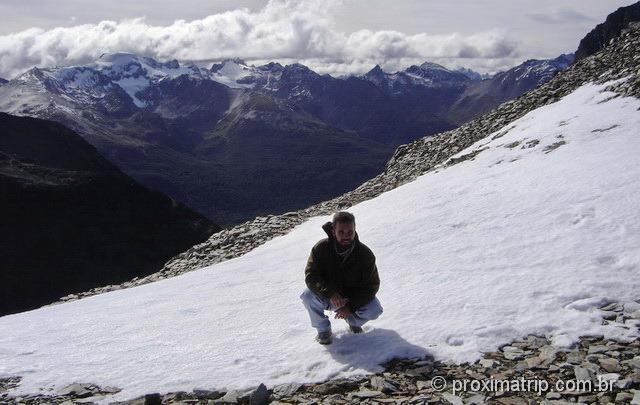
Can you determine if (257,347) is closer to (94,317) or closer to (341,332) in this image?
(341,332)

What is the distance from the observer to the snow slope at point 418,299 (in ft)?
35.2

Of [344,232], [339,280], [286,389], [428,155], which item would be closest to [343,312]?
[339,280]

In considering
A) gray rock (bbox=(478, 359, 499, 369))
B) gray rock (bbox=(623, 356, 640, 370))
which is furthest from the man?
gray rock (bbox=(623, 356, 640, 370))

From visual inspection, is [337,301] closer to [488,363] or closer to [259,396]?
[259,396]

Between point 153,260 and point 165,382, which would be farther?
point 153,260

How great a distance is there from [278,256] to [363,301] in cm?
1233

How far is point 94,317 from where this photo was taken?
16953 mm

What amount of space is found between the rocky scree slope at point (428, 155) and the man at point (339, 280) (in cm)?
1811

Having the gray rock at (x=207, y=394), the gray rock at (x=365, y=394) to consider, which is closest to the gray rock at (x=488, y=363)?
the gray rock at (x=365, y=394)

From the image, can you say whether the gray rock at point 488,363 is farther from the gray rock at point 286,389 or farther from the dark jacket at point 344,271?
the gray rock at point 286,389

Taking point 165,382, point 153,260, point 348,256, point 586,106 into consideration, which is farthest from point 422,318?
point 153,260

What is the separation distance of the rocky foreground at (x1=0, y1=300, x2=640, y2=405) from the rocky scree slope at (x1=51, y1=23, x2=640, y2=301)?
63.1 feet

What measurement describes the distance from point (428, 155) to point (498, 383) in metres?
32.1

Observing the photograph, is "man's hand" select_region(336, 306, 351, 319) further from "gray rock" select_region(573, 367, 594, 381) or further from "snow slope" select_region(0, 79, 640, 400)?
"gray rock" select_region(573, 367, 594, 381)
